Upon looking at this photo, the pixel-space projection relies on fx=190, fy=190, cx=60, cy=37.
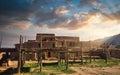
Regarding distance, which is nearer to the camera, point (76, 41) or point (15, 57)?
point (15, 57)

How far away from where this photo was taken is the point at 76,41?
196 ft

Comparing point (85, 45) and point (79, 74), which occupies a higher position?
point (85, 45)

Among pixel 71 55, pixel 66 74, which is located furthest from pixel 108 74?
pixel 71 55

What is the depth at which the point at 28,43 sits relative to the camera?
53406 mm

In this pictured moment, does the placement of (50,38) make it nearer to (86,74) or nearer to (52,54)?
(52,54)

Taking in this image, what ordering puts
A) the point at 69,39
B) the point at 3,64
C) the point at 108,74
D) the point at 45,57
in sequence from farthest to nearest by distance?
the point at 69,39 < the point at 45,57 < the point at 3,64 < the point at 108,74

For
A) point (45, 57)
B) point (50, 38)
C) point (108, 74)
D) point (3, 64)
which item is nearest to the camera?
point (108, 74)

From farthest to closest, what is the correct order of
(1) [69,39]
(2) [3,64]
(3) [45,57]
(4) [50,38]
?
(1) [69,39] → (4) [50,38] → (3) [45,57] → (2) [3,64]

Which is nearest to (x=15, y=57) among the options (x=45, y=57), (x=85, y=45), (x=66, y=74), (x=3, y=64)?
(x=45, y=57)

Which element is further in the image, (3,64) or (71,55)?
(71,55)

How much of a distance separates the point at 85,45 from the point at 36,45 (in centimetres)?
1721

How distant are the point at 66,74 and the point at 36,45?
26013mm

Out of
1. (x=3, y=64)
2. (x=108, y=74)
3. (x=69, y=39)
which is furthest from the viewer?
(x=69, y=39)

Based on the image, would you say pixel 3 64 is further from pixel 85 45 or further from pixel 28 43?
Result: pixel 85 45
